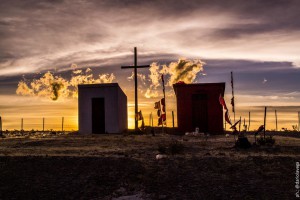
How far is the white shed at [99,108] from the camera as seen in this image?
26.7m

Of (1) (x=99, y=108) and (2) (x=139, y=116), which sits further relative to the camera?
(2) (x=139, y=116)

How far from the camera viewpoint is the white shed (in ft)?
87.6

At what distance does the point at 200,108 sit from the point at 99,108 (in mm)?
8043

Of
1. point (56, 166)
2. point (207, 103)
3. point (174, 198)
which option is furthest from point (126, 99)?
point (174, 198)

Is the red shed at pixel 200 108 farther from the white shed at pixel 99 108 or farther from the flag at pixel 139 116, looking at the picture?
the flag at pixel 139 116

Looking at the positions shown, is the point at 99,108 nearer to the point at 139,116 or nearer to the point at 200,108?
the point at 139,116

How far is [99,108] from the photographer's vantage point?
88.4ft

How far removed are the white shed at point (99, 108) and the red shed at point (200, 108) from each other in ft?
18.3

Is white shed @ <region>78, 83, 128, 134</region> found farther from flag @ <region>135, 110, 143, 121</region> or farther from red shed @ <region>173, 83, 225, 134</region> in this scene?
red shed @ <region>173, 83, 225, 134</region>

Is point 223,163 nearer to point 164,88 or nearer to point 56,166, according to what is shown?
point 56,166

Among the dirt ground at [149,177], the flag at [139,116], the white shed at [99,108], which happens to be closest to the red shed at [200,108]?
the white shed at [99,108]

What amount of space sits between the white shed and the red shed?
5.58 metres

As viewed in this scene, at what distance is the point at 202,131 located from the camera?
76.2 ft

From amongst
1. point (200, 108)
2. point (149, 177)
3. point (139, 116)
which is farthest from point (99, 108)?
point (149, 177)
